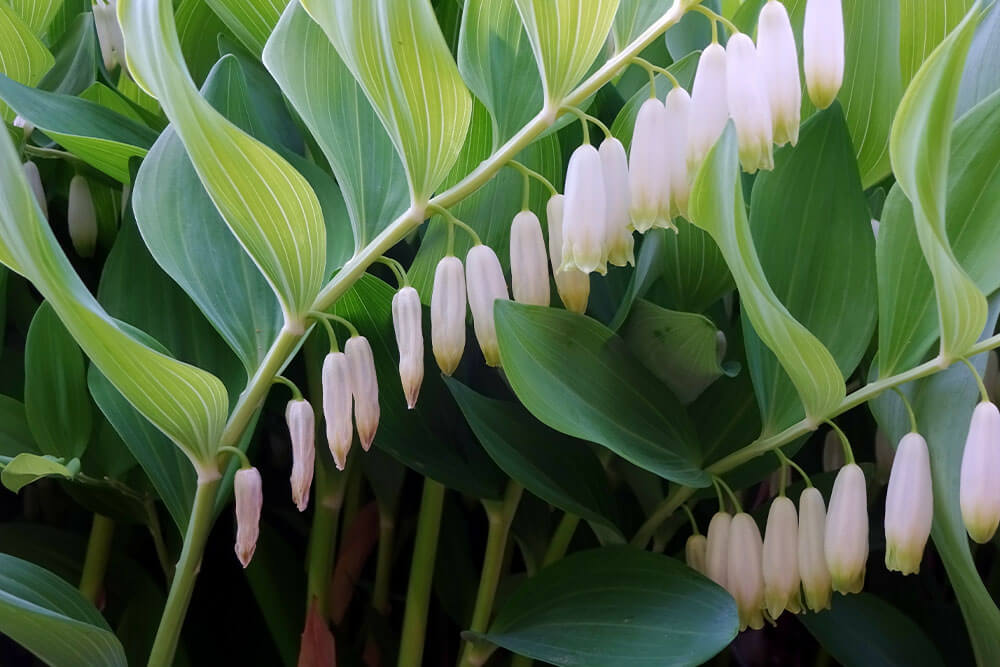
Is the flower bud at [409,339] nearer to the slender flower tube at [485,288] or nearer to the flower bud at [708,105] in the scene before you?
the slender flower tube at [485,288]

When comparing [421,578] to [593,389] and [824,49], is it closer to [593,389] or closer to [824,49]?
[593,389]

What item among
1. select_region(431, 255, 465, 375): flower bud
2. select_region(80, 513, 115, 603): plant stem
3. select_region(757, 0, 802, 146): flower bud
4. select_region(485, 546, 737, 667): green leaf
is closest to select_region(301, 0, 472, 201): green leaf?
select_region(431, 255, 465, 375): flower bud

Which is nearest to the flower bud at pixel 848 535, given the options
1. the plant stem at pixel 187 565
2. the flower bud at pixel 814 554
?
the flower bud at pixel 814 554

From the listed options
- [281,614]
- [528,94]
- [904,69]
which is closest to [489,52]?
[528,94]

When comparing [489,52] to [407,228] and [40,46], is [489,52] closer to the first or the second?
[407,228]

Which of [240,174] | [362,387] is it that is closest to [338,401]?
[362,387]

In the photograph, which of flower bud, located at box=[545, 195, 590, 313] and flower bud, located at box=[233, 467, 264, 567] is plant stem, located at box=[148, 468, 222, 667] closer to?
flower bud, located at box=[233, 467, 264, 567]
